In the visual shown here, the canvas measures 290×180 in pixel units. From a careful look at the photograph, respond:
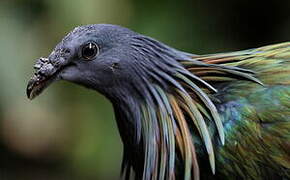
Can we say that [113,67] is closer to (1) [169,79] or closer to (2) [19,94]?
(1) [169,79]

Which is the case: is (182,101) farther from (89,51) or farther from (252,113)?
(89,51)

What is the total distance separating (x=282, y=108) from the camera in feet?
11.6

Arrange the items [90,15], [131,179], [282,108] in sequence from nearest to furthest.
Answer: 1. [282,108]
2. [131,179]
3. [90,15]

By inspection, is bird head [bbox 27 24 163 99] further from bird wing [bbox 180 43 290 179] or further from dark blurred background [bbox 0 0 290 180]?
dark blurred background [bbox 0 0 290 180]

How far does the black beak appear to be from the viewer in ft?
11.6

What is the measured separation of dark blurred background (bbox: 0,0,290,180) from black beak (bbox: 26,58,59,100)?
11.4ft

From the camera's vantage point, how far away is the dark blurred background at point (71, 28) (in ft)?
23.4

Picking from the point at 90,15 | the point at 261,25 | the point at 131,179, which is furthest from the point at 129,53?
the point at 261,25

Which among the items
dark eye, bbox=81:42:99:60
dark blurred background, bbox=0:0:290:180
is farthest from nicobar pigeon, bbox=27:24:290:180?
dark blurred background, bbox=0:0:290:180

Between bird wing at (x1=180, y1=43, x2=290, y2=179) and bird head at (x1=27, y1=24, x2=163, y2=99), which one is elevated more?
bird head at (x1=27, y1=24, x2=163, y2=99)

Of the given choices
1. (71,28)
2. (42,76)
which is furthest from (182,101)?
(71,28)

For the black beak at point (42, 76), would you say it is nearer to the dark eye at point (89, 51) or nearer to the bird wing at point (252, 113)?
the dark eye at point (89, 51)

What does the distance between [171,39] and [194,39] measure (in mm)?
245

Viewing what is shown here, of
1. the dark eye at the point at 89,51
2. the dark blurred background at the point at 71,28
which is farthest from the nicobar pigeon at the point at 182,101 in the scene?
the dark blurred background at the point at 71,28
